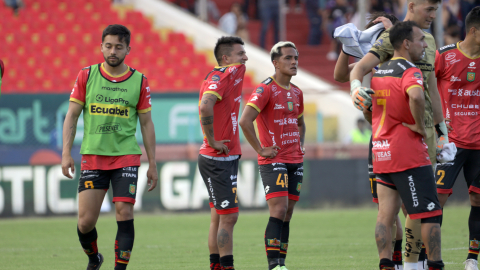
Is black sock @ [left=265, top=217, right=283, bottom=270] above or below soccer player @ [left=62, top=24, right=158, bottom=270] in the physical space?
below

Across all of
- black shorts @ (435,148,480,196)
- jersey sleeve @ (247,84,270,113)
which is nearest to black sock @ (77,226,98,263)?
jersey sleeve @ (247,84,270,113)

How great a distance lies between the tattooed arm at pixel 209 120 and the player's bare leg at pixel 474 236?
8.94 ft

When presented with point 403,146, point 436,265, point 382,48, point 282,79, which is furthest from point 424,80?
point 436,265

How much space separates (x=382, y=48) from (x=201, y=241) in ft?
16.1

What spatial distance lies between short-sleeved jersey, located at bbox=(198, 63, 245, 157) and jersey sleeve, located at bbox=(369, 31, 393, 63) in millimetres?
1395

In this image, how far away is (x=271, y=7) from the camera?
66.1ft

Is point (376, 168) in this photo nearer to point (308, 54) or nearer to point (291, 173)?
point (291, 173)

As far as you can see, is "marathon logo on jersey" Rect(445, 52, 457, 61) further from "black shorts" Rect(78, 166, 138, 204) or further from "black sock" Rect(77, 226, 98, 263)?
"black sock" Rect(77, 226, 98, 263)

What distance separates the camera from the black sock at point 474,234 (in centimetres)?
639

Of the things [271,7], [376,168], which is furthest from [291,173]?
[271,7]

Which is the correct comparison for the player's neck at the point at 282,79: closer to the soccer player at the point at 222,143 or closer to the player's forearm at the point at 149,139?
the soccer player at the point at 222,143

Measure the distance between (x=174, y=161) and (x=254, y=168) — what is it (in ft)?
5.74

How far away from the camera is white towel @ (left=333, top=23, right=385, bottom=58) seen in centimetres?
590

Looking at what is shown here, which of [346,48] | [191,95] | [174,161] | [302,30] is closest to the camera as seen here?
[346,48]
